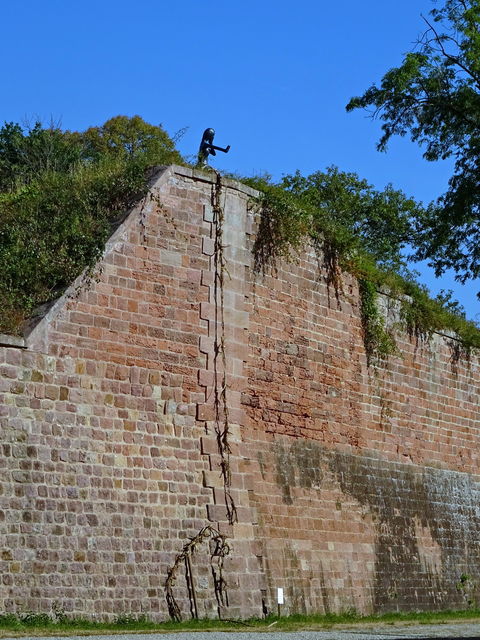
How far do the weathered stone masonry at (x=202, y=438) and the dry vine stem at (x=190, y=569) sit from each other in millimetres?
111

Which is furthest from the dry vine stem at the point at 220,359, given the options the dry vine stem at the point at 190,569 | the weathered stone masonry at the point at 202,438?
the dry vine stem at the point at 190,569

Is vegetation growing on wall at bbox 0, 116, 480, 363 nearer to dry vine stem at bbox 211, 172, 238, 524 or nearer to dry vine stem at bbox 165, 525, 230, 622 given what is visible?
dry vine stem at bbox 211, 172, 238, 524

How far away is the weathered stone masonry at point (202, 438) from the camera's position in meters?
15.3

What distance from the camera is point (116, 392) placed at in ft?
54.0

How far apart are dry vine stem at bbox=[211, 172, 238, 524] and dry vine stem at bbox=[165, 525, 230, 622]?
45cm

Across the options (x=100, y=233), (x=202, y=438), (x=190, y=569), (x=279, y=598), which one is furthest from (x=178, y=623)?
(x=100, y=233)

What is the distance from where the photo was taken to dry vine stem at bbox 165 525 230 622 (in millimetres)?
16391

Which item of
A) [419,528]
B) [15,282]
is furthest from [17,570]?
[419,528]

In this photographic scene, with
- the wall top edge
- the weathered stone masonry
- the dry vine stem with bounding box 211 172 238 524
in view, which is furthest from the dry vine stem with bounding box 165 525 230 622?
the wall top edge

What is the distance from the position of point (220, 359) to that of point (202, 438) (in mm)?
1299

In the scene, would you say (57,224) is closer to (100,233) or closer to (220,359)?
(100,233)

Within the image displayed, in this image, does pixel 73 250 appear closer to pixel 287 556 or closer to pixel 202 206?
pixel 202 206

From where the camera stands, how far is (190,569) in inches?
661

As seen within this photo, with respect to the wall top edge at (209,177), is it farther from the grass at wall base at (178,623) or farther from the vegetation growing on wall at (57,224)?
the grass at wall base at (178,623)
